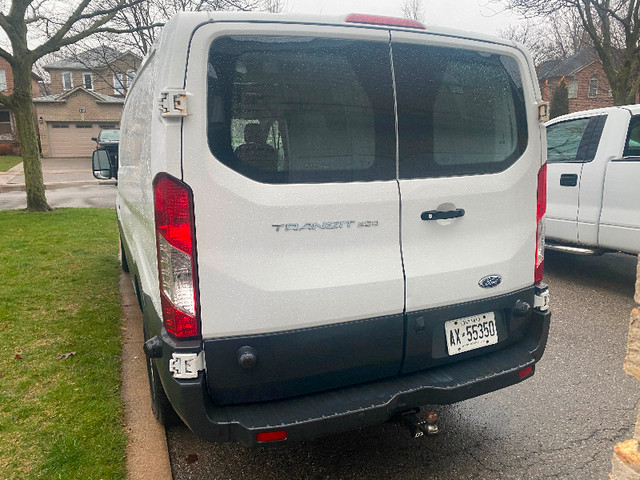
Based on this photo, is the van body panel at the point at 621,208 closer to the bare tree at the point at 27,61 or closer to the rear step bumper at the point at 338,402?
the rear step bumper at the point at 338,402

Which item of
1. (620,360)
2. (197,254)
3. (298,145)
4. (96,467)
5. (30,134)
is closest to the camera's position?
(197,254)

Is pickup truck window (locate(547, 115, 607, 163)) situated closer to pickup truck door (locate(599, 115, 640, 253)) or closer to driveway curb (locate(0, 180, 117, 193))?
pickup truck door (locate(599, 115, 640, 253))

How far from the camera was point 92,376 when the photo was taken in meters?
3.69

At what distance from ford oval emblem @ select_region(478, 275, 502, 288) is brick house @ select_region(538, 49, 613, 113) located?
45.1 m

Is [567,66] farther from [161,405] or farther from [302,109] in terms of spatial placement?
[161,405]

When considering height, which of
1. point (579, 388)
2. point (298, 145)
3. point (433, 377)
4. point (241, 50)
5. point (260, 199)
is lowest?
point (579, 388)

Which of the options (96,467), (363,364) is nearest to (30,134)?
(96,467)

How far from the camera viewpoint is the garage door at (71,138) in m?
36.7

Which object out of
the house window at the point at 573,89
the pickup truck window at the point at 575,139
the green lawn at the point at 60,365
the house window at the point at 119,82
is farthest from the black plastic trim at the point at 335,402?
the house window at the point at 573,89

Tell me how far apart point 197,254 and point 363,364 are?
0.92m

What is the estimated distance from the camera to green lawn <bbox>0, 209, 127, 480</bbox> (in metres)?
2.75

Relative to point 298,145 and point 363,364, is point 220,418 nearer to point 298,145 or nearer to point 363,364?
point 363,364

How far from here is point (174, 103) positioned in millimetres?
2049

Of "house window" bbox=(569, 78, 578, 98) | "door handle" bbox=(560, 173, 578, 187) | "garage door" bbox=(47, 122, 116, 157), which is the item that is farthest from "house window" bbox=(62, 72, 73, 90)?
"door handle" bbox=(560, 173, 578, 187)
